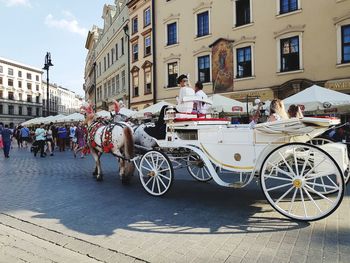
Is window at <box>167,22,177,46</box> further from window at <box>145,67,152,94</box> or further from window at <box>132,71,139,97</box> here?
window at <box>132,71,139,97</box>

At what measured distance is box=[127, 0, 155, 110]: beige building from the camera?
88.2 ft

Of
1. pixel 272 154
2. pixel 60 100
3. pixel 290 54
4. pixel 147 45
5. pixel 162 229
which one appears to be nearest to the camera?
pixel 162 229

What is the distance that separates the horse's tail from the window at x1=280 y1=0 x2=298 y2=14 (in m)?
14.4

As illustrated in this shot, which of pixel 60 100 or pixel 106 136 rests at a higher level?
pixel 60 100

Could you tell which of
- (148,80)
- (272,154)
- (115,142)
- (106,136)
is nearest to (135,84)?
(148,80)

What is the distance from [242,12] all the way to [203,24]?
3.24 meters

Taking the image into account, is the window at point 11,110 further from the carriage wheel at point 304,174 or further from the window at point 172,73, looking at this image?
the carriage wheel at point 304,174

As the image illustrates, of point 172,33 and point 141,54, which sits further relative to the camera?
point 141,54

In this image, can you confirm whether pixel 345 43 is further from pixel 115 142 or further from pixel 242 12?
pixel 115 142

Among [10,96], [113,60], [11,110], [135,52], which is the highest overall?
[10,96]

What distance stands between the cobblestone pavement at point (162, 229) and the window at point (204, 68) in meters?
16.1

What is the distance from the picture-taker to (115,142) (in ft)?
25.2

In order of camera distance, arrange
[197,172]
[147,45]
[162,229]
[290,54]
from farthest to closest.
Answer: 1. [147,45]
2. [290,54]
3. [197,172]
4. [162,229]

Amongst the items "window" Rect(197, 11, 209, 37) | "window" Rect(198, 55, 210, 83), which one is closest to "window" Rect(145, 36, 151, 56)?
"window" Rect(197, 11, 209, 37)
